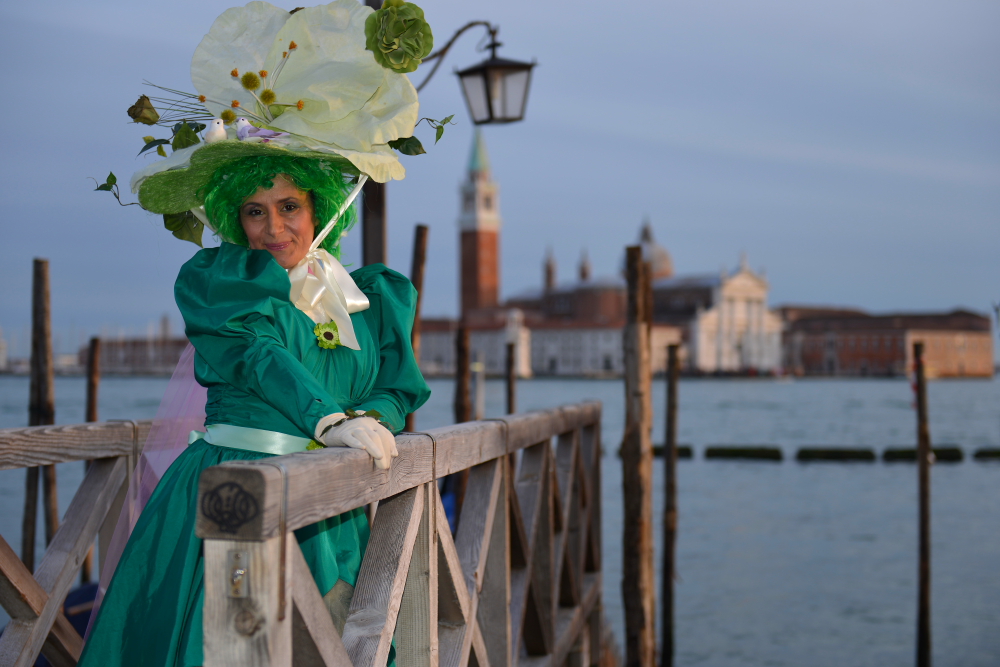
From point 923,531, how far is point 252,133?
7.58 metres

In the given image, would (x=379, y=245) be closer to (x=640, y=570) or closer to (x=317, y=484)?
(x=317, y=484)

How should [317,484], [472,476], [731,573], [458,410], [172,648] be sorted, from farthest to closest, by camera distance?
[731,573] → [458,410] → [472,476] → [172,648] → [317,484]

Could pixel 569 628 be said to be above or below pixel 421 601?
below

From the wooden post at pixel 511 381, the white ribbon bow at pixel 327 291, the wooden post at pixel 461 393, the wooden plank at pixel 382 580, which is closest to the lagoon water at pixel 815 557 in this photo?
the wooden post at pixel 511 381

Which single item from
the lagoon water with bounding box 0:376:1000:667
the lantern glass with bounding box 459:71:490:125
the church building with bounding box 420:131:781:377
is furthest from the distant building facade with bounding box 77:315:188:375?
the lantern glass with bounding box 459:71:490:125

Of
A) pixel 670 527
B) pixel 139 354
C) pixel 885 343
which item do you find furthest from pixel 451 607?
pixel 885 343

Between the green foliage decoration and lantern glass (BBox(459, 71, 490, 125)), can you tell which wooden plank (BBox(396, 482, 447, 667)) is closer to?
the green foliage decoration

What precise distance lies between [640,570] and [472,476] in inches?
126

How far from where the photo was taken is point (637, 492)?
15.8 ft

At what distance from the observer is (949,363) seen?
75.8m

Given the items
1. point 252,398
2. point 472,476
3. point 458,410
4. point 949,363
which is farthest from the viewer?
point 949,363

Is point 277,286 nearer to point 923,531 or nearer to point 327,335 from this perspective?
point 327,335

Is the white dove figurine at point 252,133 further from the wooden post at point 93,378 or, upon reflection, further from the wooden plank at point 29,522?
the wooden post at point 93,378

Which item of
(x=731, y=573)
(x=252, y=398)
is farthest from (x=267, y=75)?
(x=731, y=573)
